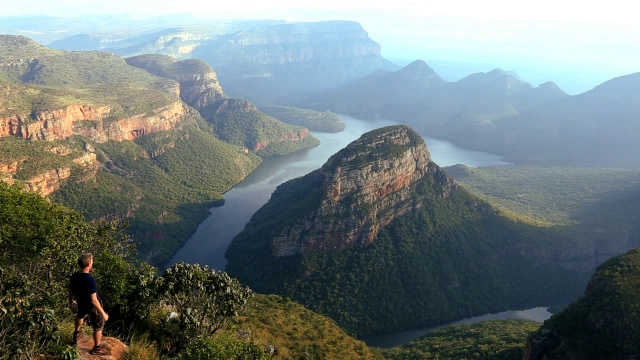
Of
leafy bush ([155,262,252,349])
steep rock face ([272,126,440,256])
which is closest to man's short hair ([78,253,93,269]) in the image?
leafy bush ([155,262,252,349])

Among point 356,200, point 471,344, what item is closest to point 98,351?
point 471,344

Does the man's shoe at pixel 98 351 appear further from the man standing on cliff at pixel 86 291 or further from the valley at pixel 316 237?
the valley at pixel 316 237

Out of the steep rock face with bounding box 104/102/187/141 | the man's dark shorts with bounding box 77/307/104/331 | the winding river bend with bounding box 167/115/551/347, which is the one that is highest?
the man's dark shorts with bounding box 77/307/104/331

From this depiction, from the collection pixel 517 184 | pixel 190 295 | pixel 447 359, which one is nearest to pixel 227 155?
pixel 517 184

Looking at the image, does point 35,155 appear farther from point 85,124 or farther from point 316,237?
point 316,237

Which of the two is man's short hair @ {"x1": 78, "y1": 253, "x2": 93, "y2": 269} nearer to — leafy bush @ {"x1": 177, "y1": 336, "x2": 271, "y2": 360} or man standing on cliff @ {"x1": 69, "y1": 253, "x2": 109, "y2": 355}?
man standing on cliff @ {"x1": 69, "y1": 253, "x2": 109, "y2": 355}

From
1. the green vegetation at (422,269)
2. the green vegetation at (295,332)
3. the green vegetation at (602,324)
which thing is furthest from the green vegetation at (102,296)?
the green vegetation at (422,269)
